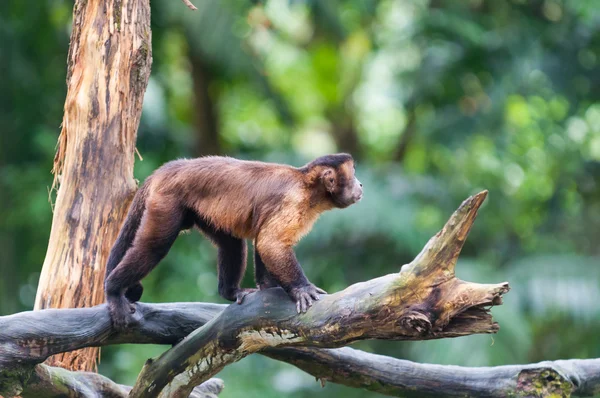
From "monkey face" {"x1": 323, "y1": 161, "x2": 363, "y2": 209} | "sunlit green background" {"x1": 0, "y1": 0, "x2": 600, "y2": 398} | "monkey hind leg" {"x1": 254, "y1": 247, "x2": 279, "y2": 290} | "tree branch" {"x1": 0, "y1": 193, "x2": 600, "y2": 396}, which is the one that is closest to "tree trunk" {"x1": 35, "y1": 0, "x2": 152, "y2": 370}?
"tree branch" {"x1": 0, "y1": 193, "x2": 600, "y2": 396}

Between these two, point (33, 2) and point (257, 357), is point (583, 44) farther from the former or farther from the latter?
point (33, 2)

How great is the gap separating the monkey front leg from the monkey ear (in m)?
0.64

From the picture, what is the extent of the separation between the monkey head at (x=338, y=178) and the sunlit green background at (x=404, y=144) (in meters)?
7.02

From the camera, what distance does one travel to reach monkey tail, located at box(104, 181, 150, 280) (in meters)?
5.76

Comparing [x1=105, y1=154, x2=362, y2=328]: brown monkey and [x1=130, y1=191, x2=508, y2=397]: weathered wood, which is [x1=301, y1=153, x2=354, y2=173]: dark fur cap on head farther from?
[x1=130, y1=191, x2=508, y2=397]: weathered wood

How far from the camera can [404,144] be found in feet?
54.2

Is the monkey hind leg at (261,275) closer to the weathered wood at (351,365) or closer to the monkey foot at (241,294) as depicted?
the monkey foot at (241,294)

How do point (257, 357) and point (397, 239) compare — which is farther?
point (257, 357)

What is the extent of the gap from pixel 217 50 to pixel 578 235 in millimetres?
6903

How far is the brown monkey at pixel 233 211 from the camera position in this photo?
17.6 ft

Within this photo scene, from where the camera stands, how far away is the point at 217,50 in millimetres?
13062

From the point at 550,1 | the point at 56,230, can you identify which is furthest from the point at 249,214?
the point at 550,1

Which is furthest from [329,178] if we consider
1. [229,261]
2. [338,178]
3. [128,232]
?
[128,232]

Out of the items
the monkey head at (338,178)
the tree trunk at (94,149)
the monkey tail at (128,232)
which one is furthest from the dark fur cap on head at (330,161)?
the tree trunk at (94,149)
